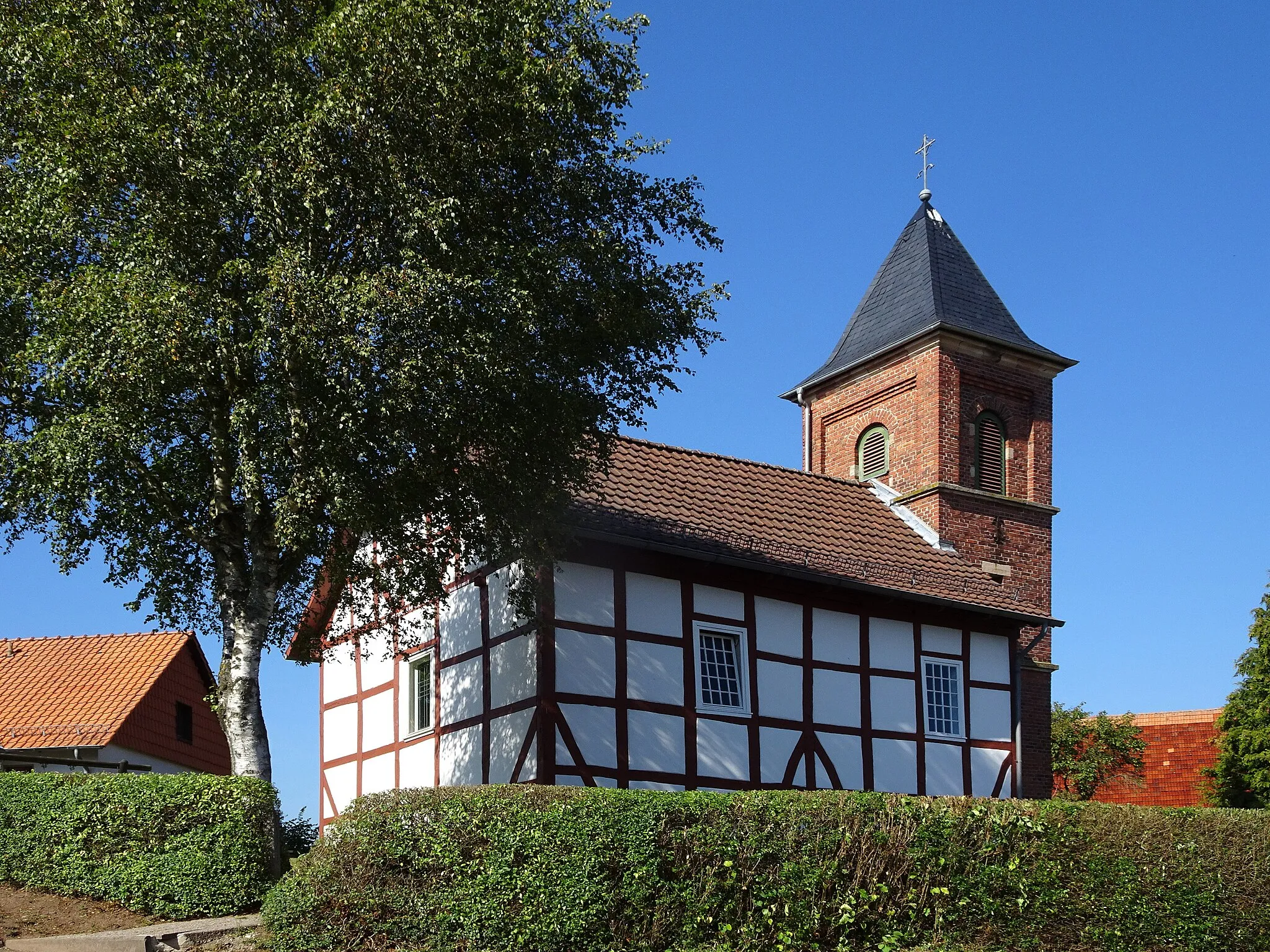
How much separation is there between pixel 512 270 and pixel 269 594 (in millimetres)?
4475

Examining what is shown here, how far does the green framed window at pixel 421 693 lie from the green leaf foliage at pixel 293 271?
505 centimetres

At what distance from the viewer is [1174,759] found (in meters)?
36.8

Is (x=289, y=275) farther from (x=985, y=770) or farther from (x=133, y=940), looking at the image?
(x=985, y=770)

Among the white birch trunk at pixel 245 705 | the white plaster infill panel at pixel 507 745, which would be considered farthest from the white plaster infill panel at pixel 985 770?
the white birch trunk at pixel 245 705

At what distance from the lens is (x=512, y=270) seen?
591 inches

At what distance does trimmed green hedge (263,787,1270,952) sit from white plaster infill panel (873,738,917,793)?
7.29m

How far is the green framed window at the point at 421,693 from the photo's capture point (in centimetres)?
2081

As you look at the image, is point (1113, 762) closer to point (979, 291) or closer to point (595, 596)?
point (979, 291)

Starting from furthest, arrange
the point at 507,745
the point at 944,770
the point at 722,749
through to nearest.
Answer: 1. the point at 944,770
2. the point at 722,749
3. the point at 507,745

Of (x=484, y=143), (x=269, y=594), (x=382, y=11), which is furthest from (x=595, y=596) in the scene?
(x=382, y=11)

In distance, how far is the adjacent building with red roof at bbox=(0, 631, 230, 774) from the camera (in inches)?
1187

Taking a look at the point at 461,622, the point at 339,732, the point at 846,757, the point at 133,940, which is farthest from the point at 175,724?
the point at 133,940

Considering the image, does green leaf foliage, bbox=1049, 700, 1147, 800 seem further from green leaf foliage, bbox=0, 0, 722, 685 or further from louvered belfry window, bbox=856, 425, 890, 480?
green leaf foliage, bbox=0, 0, 722, 685

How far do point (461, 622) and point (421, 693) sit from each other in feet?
5.58
